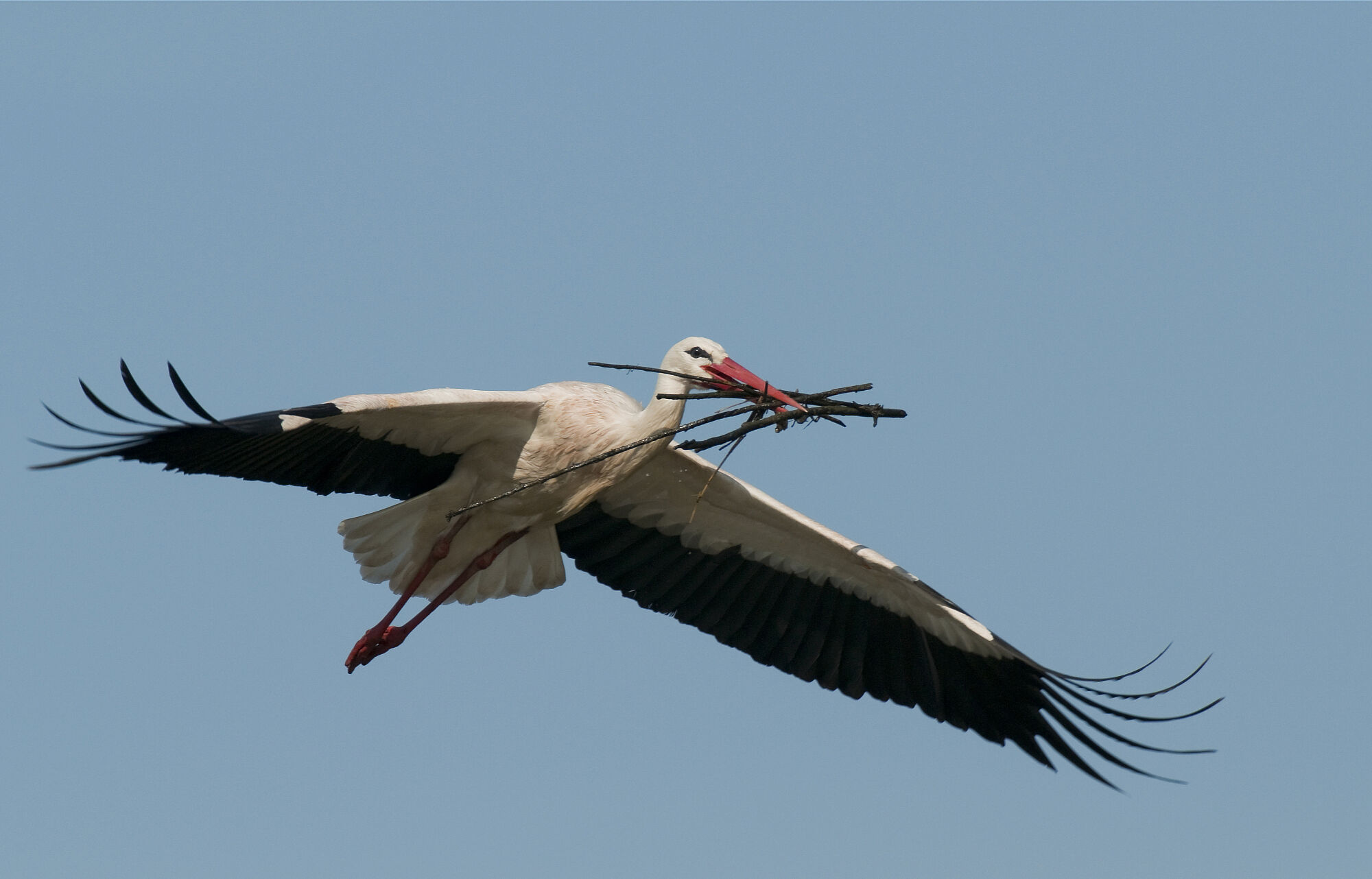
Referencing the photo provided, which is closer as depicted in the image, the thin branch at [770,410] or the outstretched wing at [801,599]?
the thin branch at [770,410]

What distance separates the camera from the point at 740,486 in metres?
8.66

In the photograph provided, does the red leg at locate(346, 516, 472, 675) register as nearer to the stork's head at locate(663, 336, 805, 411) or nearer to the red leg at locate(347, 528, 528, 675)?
the red leg at locate(347, 528, 528, 675)

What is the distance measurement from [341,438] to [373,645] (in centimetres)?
129

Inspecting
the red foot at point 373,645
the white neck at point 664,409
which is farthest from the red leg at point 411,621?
the white neck at point 664,409

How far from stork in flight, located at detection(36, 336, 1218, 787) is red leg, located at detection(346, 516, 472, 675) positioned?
0.01m

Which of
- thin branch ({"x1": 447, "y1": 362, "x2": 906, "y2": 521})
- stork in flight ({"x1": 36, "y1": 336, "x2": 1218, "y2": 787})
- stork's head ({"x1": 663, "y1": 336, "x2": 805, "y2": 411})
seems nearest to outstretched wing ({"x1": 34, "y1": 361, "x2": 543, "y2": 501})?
stork in flight ({"x1": 36, "y1": 336, "x2": 1218, "y2": 787})

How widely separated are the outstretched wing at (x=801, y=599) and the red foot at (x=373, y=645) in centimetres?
114

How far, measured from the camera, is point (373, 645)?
8469mm

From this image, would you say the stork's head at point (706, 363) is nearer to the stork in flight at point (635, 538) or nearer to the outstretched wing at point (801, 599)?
the stork in flight at point (635, 538)

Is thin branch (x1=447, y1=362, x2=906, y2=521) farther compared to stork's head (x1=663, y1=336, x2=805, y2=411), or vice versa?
stork's head (x1=663, y1=336, x2=805, y2=411)

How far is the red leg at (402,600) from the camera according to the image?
333 inches

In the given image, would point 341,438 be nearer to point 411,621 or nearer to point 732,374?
point 411,621

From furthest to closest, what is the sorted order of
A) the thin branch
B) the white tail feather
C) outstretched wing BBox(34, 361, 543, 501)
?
1. the white tail feather
2. outstretched wing BBox(34, 361, 543, 501)
3. the thin branch

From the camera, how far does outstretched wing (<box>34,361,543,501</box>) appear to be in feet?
22.5
